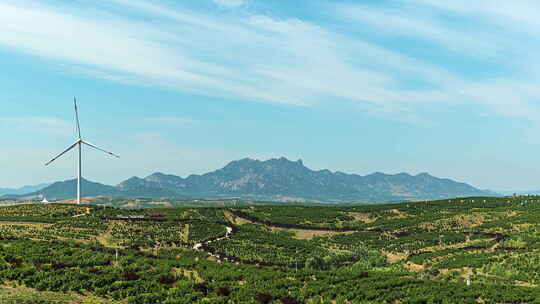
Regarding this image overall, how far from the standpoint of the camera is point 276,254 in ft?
353

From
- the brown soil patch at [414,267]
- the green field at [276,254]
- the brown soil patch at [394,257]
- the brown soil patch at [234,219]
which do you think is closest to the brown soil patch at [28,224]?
the green field at [276,254]

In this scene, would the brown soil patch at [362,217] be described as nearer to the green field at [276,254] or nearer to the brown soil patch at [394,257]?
the green field at [276,254]

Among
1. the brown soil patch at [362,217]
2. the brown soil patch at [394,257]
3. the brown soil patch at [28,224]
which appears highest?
the brown soil patch at [28,224]

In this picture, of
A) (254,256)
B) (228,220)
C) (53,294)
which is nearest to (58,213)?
(228,220)

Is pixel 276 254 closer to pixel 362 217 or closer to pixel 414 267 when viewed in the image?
pixel 414 267

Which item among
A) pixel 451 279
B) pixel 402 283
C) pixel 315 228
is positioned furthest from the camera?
pixel 315 228

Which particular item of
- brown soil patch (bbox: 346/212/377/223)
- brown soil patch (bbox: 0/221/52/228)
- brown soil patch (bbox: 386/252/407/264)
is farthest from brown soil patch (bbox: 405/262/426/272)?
brown soil patch (bbox: 0/221/52/228)

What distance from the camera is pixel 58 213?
140625 millimetres

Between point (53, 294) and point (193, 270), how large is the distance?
2738cm

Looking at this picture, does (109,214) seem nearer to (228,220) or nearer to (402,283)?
(228,220)

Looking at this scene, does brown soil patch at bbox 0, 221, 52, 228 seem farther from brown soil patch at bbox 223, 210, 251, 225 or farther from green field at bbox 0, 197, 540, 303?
brown soil patch at bbox 223, 210, 251, 225

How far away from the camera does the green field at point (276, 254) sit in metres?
56.9

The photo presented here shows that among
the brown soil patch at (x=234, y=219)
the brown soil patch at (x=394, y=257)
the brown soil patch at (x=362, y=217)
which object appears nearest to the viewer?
the brown soil patch at (x=394, y=257)

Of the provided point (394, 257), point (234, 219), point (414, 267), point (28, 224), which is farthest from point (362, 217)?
point (28, 224)
